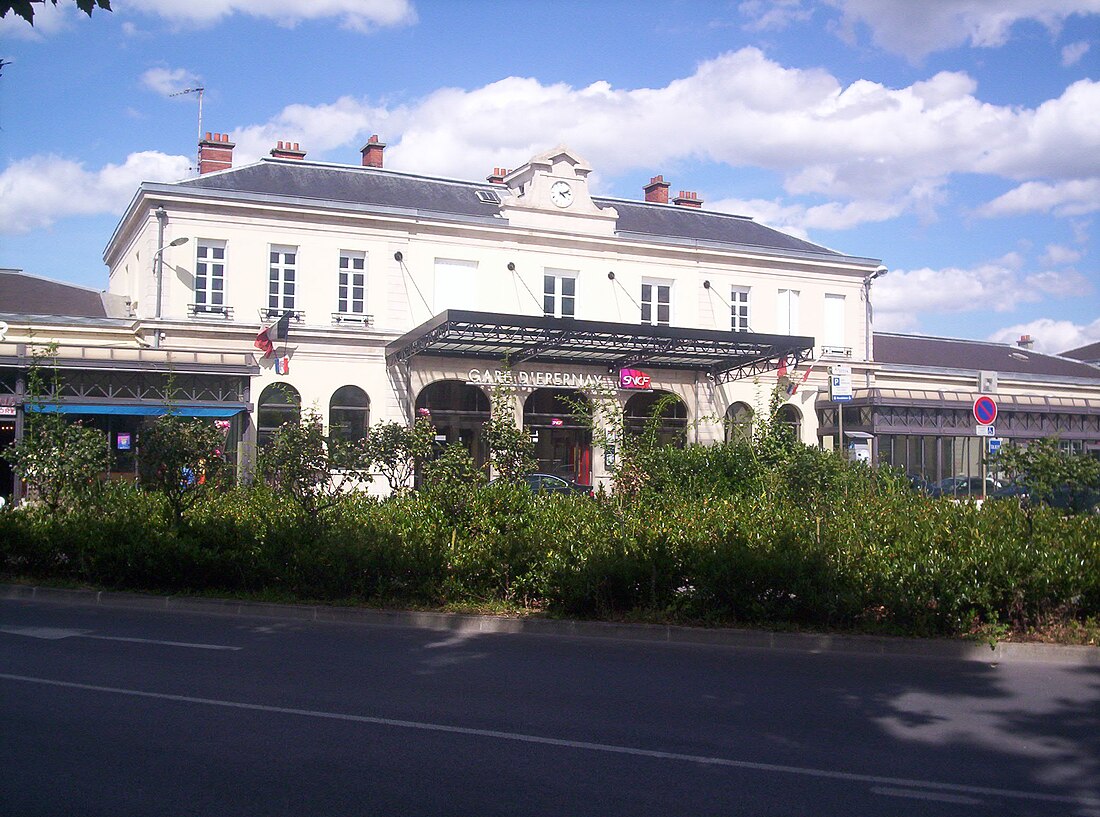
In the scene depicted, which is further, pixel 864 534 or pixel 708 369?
pixel 708 369

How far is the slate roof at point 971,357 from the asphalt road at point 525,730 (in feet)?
117

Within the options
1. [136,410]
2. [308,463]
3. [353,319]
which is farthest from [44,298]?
[308,463]

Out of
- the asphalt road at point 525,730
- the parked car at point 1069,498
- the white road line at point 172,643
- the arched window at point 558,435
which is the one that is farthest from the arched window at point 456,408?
the asphalt road at point 525,730

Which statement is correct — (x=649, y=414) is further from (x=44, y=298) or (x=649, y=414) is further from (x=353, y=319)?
(x=44, y=298)

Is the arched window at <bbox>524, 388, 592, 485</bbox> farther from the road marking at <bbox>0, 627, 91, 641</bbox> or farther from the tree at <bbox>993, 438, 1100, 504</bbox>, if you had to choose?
the road marking at <bbox>0, 627, 91, 641</bbox>

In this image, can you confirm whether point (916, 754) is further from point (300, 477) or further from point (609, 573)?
point (300, 477)

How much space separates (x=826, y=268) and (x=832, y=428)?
6543 mm

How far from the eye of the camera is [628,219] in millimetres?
38719

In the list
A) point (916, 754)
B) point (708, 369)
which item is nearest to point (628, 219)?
point (708, 369)

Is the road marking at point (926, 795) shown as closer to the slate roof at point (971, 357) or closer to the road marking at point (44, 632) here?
the road marking at point (44, 632)

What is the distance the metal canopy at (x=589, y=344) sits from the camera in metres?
29.5

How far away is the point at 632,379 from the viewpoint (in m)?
35.3

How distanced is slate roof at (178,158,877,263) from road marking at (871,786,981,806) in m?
29.3

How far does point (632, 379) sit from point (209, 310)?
13994mm
